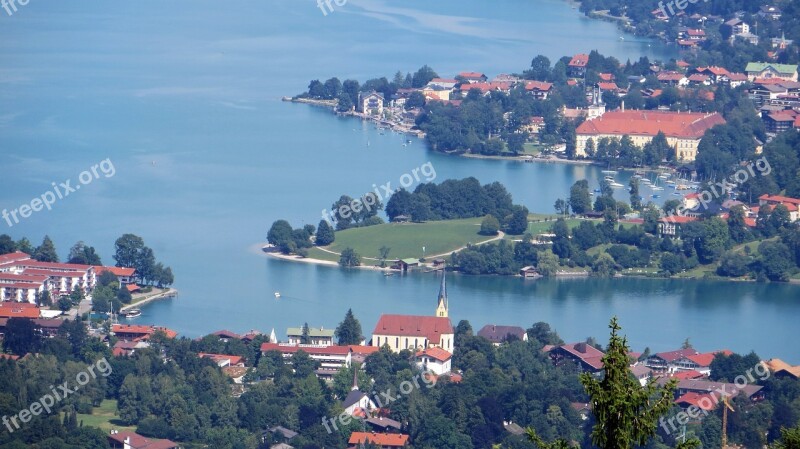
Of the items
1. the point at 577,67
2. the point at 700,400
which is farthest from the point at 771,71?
the point at 700,400

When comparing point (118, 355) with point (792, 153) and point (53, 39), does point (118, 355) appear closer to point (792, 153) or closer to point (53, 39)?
point (792, 153)

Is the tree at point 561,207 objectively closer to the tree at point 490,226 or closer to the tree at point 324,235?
the tree at point 490,226

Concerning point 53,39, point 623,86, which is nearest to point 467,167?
point 623,86

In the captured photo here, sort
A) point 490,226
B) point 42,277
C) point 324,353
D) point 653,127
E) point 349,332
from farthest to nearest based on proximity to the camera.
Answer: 1. point 653,127
2. point 490,226
3. point 42,277
4. point 349,332
5. point 324,353

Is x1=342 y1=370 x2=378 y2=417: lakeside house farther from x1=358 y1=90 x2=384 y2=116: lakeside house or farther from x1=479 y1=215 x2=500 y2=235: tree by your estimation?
x1=358 y1=90 x2=384 y2=116: lakeside house

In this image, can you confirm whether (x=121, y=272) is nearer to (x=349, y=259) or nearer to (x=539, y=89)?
(x=349, y=259)

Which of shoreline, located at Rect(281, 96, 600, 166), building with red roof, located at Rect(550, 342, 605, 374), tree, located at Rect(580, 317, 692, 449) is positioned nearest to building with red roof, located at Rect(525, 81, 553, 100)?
shoreline, located at Rect(281, 96, 600, 166)

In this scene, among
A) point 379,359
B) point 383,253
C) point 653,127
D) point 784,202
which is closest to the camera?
point 379,359

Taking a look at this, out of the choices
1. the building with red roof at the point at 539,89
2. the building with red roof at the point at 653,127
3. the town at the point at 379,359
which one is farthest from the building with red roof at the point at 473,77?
the town at the point at 379,359
